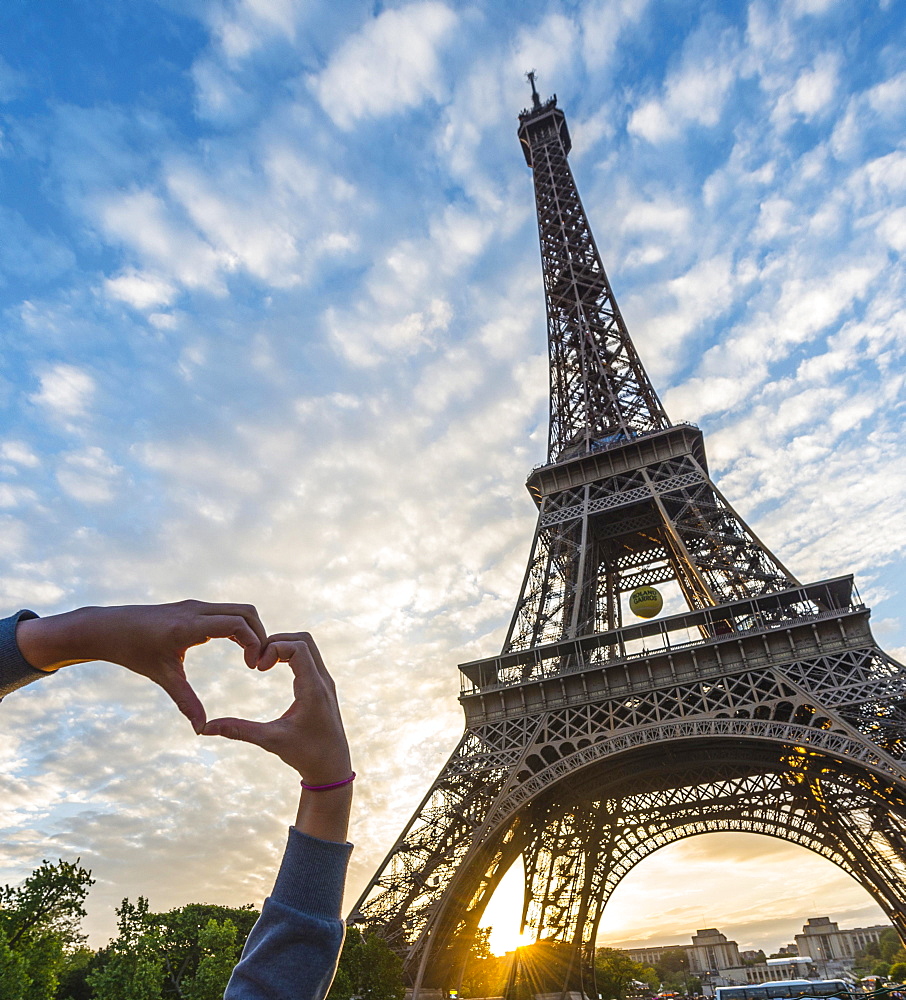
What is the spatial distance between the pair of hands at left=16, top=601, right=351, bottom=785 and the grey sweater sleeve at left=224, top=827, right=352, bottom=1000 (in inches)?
7.1

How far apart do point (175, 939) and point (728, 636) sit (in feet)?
94.9

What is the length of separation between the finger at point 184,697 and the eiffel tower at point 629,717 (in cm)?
2324

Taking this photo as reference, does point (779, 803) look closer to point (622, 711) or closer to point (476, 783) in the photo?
point (622, 711)

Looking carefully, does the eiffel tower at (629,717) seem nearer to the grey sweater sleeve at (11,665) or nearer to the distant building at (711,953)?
the grey sweater sleeve at (11,665)

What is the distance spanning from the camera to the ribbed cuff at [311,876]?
1.63m

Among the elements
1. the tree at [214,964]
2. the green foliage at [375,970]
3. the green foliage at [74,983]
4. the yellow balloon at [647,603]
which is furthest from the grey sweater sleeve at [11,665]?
the green foliage at [74,983]

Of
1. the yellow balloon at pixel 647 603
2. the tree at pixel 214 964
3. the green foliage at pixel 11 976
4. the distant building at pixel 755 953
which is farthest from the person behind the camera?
the distant building at pixel 755 953

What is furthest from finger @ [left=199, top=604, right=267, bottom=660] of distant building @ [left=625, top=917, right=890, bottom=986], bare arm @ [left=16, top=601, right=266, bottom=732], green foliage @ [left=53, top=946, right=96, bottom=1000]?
distant building @ [left=625, top=917, right=890, bottom=986]

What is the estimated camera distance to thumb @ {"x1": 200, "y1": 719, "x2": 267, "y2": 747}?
5.58ft

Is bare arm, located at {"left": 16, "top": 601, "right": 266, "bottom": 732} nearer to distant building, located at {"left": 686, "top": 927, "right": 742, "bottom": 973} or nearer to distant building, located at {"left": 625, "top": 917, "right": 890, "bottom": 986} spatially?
distant building, located at {"left": 625, "top": 917, "right": 890, "bottom": 986}

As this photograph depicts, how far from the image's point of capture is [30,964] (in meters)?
21.4

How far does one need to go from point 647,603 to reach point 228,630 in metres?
33.8

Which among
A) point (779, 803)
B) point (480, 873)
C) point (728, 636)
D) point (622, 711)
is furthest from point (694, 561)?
point (480, 873)

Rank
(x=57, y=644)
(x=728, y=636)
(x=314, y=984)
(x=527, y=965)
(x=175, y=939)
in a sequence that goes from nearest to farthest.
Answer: (x=57, y=644), (x=314, y=984), (x=728, y=636), (x=175, y=939), (x=527, y=965)
